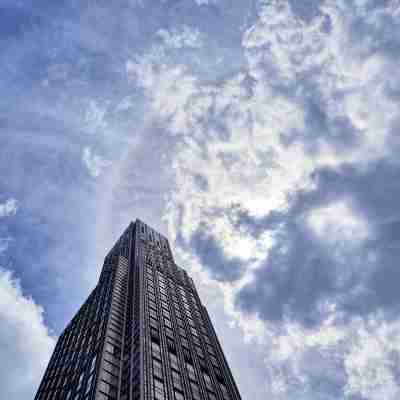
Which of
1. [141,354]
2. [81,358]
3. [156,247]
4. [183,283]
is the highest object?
[156,247]

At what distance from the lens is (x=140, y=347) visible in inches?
2537

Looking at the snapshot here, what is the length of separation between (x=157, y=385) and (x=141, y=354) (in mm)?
6829

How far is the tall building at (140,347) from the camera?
58.2 m

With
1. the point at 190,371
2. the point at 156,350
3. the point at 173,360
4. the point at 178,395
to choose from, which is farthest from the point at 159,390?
the point at 190,371

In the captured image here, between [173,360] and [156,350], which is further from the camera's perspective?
[173,360]

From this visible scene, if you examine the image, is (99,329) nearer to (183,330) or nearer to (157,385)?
(183,330)

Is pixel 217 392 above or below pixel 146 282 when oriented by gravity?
below

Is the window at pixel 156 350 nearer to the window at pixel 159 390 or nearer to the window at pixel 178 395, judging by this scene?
the window at pixel 159 390

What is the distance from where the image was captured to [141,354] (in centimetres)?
6241

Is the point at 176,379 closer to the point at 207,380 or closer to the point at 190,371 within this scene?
the point at 190,371

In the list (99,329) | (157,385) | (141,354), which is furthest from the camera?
(99,329)

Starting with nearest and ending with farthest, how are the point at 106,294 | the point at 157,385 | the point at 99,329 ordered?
1. the point at 157,385
2. the point at 99,329
3. the point at 106,294

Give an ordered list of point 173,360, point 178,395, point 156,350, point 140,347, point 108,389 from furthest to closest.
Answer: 1. point 173,360
2. point 156,350
3. point 140,347
4. point 178,395
5. point 108,389

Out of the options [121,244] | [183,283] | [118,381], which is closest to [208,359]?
[118,381]
